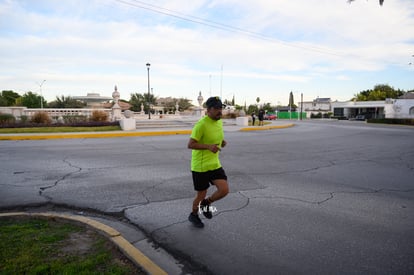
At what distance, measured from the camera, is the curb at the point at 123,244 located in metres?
2.67

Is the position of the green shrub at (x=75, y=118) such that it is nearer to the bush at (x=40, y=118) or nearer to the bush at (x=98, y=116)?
the bush at (x=98, y=116)

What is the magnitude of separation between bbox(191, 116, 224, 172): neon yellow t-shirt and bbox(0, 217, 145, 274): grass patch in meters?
1.43

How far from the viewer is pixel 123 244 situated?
121 inches

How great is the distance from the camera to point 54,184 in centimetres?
577

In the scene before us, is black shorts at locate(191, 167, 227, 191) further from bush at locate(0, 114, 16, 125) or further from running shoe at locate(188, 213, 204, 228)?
bush at locate(0, 114, 16, 125)

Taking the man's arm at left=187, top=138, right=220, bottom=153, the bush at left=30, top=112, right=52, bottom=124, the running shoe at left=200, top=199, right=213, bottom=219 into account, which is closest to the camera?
the man's arm at left=187, top=138, right=220, bottom=153

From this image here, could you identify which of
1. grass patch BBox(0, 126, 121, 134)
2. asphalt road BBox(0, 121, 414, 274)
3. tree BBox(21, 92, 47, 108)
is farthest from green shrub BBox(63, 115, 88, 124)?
tree BBox(21, 92, 47, 108)

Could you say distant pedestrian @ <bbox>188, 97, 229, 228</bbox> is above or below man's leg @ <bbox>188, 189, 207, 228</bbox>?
above

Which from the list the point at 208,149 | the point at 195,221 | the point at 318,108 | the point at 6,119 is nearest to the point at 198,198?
the point at 195,221

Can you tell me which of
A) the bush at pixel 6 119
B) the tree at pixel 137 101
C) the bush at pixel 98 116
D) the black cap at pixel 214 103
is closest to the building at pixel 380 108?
the tree at pixel 137 101

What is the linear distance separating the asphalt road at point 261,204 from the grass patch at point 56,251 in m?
0.67

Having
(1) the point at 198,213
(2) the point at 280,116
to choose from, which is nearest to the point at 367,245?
(1) the point at 198,213

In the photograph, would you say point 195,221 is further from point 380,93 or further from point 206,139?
point 380,93

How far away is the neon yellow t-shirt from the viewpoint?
3.47 meters
